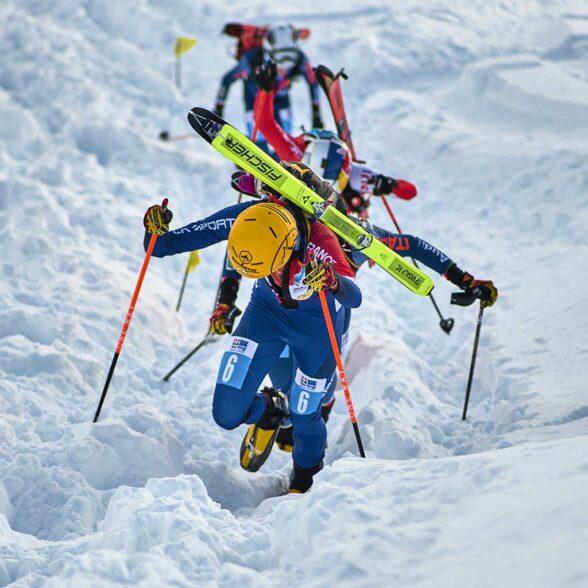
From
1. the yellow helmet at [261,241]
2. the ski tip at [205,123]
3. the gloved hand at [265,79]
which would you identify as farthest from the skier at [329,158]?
the yellow helmet at [261,241]

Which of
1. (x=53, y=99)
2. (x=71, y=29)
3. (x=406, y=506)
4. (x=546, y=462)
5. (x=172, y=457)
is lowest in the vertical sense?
(x=172, y=457)

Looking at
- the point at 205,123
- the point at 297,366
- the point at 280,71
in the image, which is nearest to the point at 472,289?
the point at 297,366

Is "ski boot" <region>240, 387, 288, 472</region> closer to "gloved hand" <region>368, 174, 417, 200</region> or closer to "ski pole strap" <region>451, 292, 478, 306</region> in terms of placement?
"ski pole strap" <region>451, 292, 478, 306</region>

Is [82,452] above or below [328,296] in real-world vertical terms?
below

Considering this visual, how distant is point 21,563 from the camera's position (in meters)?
3.65

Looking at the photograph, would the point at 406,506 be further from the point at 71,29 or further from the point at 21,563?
the point at 71,29

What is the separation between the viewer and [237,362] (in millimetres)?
4969

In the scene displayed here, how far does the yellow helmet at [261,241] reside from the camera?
4.38 metres

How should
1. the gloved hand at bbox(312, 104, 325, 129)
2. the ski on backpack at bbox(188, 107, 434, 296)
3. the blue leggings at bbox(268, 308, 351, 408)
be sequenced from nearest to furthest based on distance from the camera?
1. the ski on backpack at bbox(188, 107, 434, 296)
2. the blue leggings at bbox(268, 308, 351, 408)
3. the gloved hand at bbox(312, 104, 325, 129)

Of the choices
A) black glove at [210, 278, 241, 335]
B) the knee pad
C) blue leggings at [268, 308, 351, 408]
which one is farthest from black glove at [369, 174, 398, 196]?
the knee pad

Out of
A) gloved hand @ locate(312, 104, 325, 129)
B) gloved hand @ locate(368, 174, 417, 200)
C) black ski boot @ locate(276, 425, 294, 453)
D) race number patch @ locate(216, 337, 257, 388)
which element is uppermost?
gloved hand @ locate(312, 104, 325, 129)

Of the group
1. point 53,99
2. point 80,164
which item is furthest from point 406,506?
point 53,99

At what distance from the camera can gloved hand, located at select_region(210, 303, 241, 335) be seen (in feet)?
18.5

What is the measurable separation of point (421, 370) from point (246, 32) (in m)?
5.68
